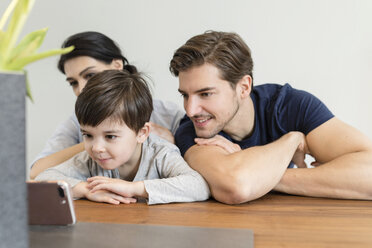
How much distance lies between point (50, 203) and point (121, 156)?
0.57m

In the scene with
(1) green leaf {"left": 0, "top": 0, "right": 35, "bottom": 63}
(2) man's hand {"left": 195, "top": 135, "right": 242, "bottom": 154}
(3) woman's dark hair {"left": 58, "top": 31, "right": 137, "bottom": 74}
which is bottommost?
(2) man's hand {"left": 195, "top": 135, "right": 242, "bottom": 154}

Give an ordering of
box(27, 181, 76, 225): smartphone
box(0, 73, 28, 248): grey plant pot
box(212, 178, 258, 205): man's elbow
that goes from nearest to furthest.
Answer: box(0, 73, 28, 248): grey plant pot
box(27, 181, 76, 225): smartphone
box(212, 178, 258, 205): man's elbow

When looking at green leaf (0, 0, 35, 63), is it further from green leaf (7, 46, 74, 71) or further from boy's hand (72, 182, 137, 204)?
boy's hand (72, 182, 137, 204)

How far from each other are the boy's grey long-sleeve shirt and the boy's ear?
0.11 ft

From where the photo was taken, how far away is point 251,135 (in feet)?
5.77

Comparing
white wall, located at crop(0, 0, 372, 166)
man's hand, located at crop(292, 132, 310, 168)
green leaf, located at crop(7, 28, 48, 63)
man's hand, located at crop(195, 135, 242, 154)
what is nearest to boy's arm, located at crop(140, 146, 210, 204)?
man's hand, located at crop(195, 135, 242, 154)

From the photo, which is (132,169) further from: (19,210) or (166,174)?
(19,210)

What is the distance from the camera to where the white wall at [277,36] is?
2449mm

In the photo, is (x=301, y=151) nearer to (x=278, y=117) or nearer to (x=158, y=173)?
(x=278, y=117)

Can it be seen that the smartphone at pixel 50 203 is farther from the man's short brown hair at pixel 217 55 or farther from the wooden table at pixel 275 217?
the man's short brown hair at pixel 217 55

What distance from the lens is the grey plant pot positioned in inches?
20.2

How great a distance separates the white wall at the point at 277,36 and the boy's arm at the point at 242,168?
1.12m

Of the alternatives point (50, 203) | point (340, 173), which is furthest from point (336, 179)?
point (50, 203)

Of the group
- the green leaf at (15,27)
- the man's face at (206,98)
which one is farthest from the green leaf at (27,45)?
the man's face at (206,98)
